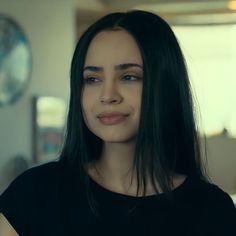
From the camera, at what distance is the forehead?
3.34 feet

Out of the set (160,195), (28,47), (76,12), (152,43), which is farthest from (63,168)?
(76,12)

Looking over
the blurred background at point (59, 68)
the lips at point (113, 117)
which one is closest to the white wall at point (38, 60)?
the blurred background at point (59, 68)

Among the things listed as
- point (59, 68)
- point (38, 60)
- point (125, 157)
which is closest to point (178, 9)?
point (59, 68)

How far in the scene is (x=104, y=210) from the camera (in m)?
1.07

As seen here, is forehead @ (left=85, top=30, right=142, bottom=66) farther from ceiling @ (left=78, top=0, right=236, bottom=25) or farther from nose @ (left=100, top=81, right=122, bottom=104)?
ceiling @ (left=78, top=0, right=236, bottom=25)

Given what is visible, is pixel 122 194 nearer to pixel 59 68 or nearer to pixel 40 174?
pixel 40 174

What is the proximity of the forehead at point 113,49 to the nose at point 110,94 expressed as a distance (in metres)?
0.04

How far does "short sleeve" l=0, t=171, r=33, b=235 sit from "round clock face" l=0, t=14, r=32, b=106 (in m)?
2.01

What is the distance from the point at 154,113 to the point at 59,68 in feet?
9.67

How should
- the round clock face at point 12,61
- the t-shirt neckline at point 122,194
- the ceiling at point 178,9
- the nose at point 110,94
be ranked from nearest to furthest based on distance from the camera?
the nose at point 110,94 → the t-shirt neckline at point 122,194 → the round clock face at point 12,61 → the ceiling at point 178,9

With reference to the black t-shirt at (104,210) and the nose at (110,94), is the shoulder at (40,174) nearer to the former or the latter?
the black t-shirt at (104,210)

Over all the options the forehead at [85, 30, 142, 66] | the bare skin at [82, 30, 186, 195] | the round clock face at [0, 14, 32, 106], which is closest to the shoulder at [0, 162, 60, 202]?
the bare skin at [82, 30, 186, 195]

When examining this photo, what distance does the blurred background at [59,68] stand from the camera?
10.4 ft

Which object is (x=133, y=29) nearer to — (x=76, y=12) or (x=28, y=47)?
(x=28, y=47)
